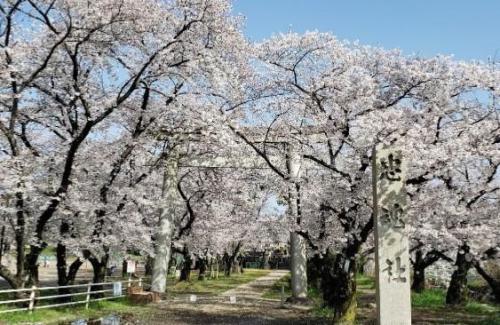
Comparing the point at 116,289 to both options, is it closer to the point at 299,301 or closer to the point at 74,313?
the point at 74,313

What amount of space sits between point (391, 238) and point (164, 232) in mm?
17458

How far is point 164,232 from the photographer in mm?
26359

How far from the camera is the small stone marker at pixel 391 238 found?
33.7ft

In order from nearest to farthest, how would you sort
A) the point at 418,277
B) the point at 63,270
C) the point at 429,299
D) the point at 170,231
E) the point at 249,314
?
1. the point at 63,270
2. the point at 249,314
3. the point at 429,299
4. the point at 418,277
5. the point at 170,231

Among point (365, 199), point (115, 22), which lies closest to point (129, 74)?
point (115, 22)

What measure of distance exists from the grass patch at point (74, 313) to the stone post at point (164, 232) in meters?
4.05

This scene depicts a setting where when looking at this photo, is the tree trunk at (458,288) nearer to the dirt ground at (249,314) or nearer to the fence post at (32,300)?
the dirt ground at (249,314)

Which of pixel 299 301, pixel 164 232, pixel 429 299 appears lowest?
pixel 299 301

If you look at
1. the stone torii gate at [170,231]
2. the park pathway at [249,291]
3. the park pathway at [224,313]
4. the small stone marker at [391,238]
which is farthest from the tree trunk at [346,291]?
the park pathway at [249,291]

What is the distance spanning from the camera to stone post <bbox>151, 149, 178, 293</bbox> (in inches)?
1019

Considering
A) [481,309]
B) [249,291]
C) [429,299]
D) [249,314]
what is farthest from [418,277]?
[249,314]

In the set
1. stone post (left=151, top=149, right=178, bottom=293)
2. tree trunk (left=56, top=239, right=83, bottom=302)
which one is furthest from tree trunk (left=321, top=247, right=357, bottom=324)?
stone post (left=151, top=149, right=178, bottom=293)

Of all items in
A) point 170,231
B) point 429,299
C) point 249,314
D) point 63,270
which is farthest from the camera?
point 170,231

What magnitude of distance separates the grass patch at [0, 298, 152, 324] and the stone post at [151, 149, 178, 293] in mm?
4051
